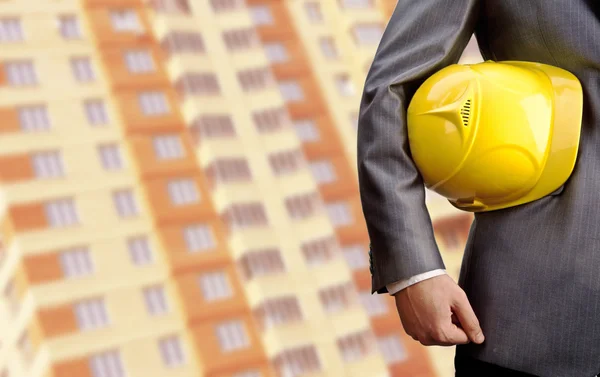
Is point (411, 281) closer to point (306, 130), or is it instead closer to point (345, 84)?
point (306, 130)

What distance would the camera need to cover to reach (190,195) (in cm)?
483

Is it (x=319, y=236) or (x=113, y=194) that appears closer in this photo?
(x=113, y=194)

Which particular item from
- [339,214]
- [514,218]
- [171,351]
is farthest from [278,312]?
[514,218]

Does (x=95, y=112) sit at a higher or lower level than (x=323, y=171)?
higher

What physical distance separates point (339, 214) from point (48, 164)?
1.93m

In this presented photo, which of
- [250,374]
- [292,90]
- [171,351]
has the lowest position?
[250,374]

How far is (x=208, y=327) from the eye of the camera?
4.80 m

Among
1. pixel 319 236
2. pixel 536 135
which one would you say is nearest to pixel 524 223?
pixel 536 135

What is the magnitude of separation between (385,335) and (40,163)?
2.52 m

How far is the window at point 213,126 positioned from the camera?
4915 millimetres

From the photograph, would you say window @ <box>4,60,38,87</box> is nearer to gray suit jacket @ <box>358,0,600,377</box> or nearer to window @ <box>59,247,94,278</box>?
window @ <box>59,247,94,278</box>

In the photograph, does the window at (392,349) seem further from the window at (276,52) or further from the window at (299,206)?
the window at (276,52)

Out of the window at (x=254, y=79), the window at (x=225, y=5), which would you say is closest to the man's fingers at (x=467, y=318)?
the window at (x=254, y=79)

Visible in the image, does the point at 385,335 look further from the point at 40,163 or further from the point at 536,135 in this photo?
the point at 536,135
